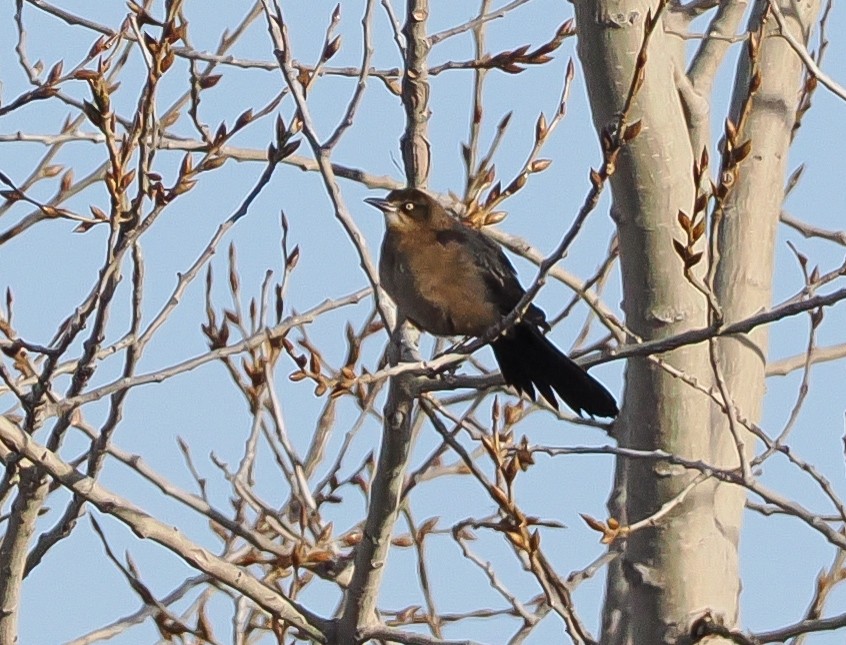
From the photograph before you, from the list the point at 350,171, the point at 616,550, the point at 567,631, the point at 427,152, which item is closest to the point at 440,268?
the point at 350,171

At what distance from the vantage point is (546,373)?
14.6ft

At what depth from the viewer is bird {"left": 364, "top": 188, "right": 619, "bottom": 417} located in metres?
4.47

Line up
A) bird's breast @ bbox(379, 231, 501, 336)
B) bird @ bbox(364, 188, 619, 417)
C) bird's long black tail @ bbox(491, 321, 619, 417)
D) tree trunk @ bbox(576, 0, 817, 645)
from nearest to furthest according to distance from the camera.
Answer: tree trunk @ bbox(576, 0, 817, 645)
bird's long black tail @ bbox(491, 321, 619, 417)
bird @ bbox(364, 188, 619, 417)
bird's breast @ bbox(379, 231, 501, 336)

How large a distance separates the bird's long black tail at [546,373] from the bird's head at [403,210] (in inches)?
22.9

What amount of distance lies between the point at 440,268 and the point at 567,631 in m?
1.82

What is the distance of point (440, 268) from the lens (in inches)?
192

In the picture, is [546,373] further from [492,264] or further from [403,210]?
Result: [403,210]

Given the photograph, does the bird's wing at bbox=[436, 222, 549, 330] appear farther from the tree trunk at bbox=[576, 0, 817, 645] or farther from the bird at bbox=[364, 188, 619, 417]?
the tree trunk at bbox=[576, 0, 817, 645]

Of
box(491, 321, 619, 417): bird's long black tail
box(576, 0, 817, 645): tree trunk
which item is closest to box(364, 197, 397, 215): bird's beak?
box(491, 321, 619, 417): bird's long black tail

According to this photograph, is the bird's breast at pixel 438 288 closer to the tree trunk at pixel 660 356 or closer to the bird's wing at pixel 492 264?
the bird's wing at pixel 492 264

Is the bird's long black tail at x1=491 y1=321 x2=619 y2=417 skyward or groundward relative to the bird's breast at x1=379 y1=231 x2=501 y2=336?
groundward

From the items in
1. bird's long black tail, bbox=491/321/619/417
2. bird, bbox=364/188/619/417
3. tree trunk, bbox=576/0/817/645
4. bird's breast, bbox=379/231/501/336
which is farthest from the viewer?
bird's breast, bbox=379/231/501/336

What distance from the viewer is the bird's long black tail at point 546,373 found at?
4.33 meters

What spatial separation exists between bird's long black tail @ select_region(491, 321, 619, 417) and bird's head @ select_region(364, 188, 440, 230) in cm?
58
